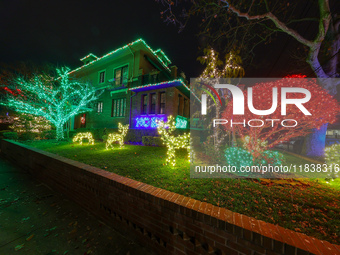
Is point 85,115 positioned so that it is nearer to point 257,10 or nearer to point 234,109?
point 234,109

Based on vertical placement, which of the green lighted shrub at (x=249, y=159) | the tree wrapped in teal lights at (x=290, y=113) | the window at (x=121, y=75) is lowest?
the green lighted shrub at (x=249, y=159)

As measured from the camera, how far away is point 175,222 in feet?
6.33

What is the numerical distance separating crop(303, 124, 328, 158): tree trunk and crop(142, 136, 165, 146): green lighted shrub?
27.4 ft

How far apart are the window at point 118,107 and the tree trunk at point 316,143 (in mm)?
14622

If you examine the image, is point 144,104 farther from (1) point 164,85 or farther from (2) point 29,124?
(2) point 29,124

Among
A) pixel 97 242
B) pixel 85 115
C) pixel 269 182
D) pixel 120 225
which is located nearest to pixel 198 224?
pixel 120 225

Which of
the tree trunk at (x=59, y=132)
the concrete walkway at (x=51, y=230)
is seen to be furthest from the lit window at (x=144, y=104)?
the concrete walkway at (x=51, y=230)

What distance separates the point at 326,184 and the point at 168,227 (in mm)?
4516

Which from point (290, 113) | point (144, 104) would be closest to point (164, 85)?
point (144, 104)

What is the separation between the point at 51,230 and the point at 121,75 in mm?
14116

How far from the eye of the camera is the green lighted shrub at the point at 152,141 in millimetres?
8219

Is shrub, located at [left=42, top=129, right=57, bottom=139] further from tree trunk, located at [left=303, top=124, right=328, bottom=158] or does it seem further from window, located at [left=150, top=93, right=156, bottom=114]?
tree trunk, located at [left=303, top=124, right=328, bottom=158]

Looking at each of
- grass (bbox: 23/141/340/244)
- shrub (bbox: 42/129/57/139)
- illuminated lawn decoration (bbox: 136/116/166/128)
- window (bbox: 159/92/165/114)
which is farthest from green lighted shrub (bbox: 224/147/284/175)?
shrub (bbox: 42/129/57/139)

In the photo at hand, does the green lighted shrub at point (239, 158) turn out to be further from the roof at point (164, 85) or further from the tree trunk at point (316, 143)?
the roof at point (164, 85)
